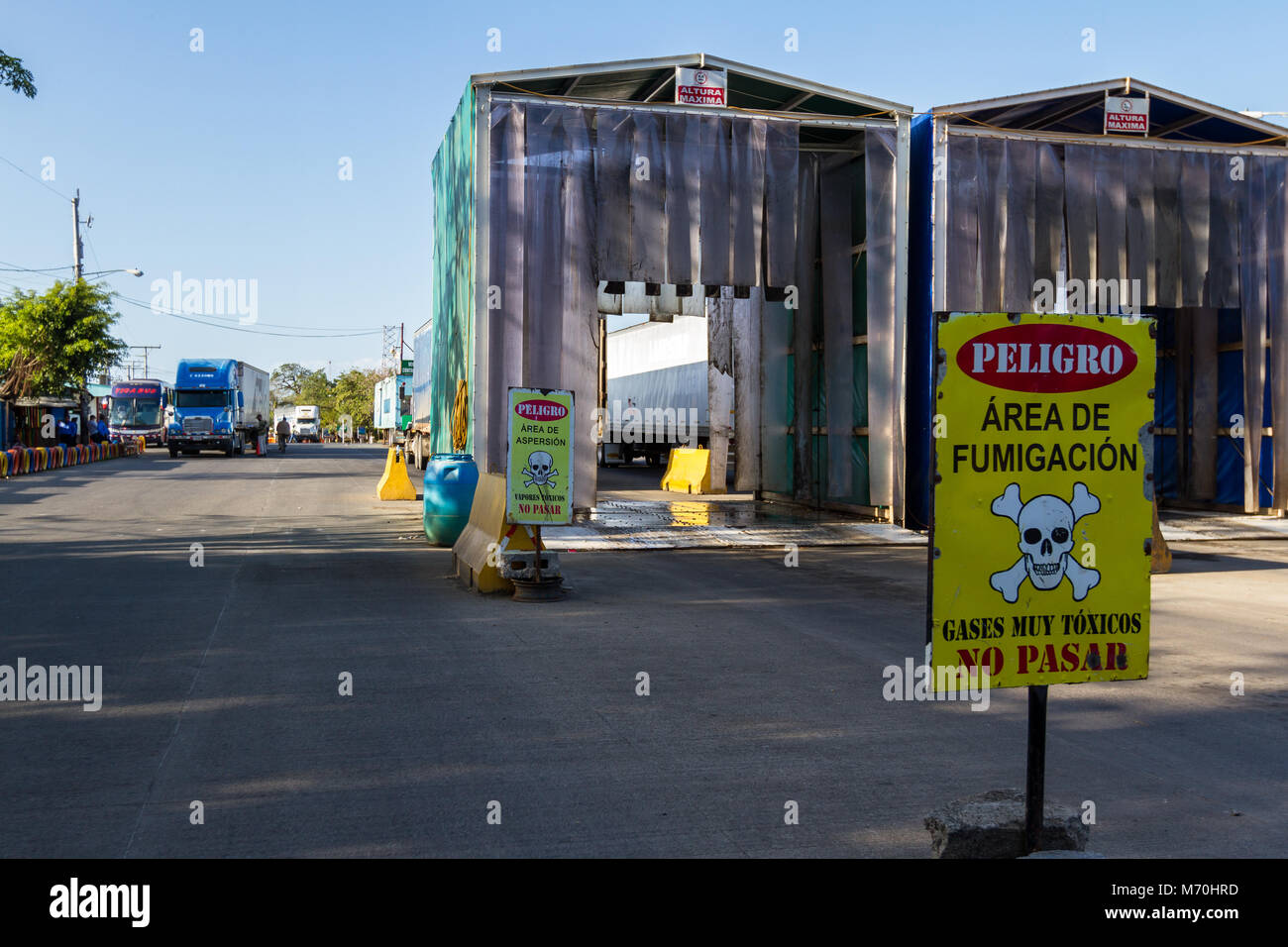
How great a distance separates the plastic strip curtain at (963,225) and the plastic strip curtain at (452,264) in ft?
26.2

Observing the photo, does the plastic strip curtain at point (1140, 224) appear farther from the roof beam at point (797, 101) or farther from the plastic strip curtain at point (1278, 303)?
the roof beam at point (797, 101)

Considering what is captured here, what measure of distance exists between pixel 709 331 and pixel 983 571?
79.8 ft

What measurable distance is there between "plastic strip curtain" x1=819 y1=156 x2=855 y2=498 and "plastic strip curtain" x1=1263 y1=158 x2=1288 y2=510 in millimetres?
7551

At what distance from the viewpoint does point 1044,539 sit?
4312 mm

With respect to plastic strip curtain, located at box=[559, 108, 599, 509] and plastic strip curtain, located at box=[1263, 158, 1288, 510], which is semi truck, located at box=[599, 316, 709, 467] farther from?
plastic strip curtain, located at box=[1263, 158, 1288, 510]

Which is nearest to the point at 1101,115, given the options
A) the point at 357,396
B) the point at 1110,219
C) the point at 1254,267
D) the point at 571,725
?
the point at 1110,219

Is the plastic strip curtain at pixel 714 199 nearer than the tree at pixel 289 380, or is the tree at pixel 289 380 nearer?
the plastic strip curtain at pixel 714 199

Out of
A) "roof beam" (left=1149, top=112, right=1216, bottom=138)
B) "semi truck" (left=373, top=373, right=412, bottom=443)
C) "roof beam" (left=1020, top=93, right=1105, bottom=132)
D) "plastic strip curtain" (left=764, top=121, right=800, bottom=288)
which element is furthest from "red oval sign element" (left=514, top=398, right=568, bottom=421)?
"semi truck" (left=373, top=373, right=412, bottom=443)

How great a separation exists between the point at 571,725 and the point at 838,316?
16.5 metres

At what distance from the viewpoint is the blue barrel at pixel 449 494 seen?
15.6 m

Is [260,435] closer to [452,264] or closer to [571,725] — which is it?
[452,264]

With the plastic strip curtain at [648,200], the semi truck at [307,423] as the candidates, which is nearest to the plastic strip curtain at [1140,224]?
the plastic strip curtain at [648,200]
